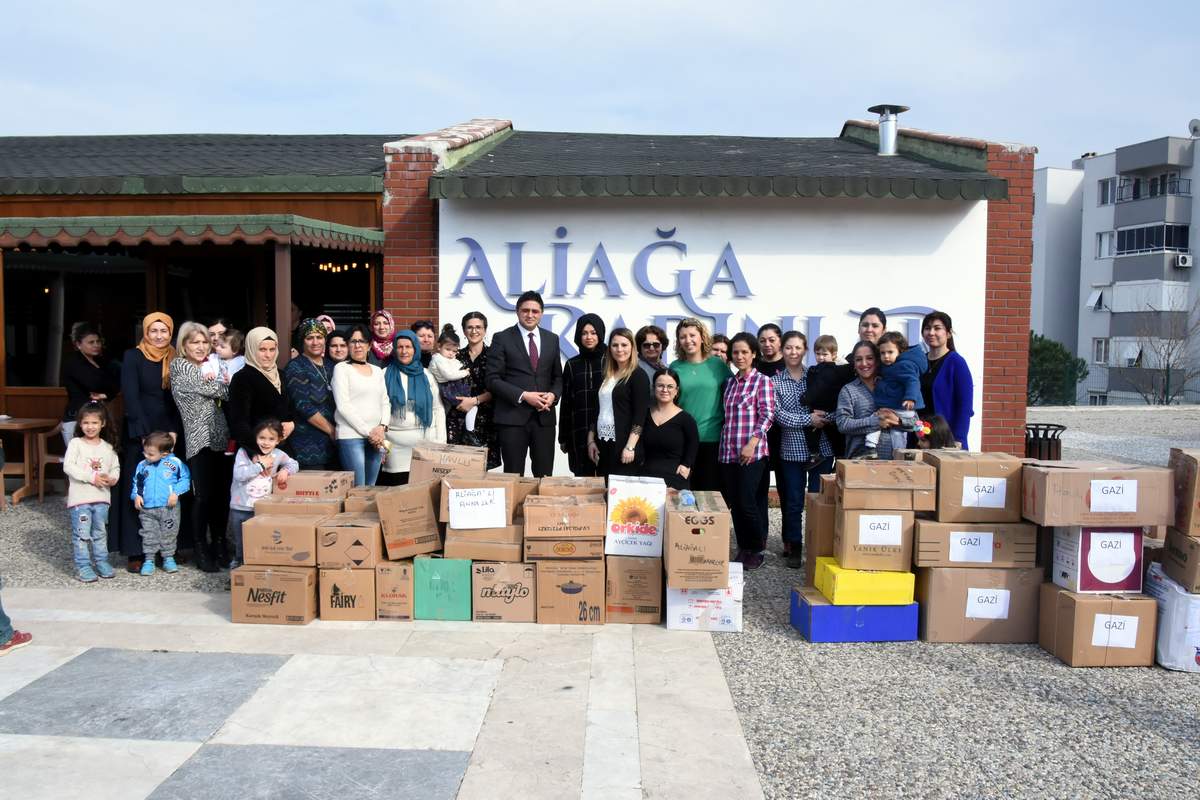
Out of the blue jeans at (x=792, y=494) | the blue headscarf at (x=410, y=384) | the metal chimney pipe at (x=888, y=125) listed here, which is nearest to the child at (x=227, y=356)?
the blue headscarf at (x=410, y=384)

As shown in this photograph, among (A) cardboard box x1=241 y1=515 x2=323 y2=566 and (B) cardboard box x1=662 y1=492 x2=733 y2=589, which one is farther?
(A) cardboard box x1=241 y1=515 x2=323 y2=566

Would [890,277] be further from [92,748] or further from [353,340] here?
[92,748]

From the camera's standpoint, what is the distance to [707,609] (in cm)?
555

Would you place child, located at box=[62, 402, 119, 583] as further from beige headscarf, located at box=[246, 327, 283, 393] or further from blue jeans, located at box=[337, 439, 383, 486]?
blue jeans, located at box=[337, 439, 383, 486]

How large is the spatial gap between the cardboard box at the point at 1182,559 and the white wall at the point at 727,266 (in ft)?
12.9

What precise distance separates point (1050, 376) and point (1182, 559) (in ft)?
77.3

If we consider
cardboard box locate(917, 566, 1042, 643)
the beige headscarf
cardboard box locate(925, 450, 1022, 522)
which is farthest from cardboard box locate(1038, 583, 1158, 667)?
the beige headscarf

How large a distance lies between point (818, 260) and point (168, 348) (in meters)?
5.77

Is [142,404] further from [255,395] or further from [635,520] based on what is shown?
[635,520]

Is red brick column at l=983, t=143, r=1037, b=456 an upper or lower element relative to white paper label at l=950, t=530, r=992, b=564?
upper

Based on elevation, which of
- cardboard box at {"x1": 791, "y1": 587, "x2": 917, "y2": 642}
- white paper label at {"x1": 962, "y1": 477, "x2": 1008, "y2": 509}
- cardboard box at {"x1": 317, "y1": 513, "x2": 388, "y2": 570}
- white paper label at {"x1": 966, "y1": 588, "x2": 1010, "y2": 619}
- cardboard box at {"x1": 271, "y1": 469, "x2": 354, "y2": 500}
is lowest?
cardboard box at {"x1": 791, "y1": 587, "x2": 917, "y2": 642}

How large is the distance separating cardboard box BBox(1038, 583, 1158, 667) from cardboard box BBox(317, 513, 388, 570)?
394 centimetres

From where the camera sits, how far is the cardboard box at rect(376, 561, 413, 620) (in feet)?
18.5

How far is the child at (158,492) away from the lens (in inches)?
253
